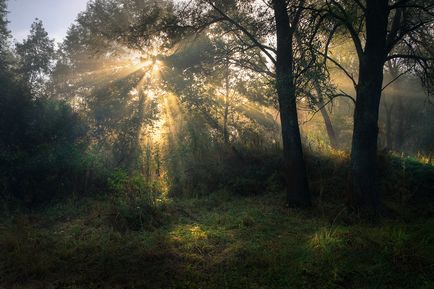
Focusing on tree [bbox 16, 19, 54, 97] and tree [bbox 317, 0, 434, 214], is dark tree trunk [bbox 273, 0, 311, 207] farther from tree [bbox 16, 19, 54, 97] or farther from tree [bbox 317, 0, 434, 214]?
tree [bbox 16, 19, 54, 97]

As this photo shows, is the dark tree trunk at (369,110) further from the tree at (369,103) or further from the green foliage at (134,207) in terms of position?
the green foliage at (134,207)

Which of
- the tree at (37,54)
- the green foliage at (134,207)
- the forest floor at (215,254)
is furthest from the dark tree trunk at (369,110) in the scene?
the tree at (37,54)

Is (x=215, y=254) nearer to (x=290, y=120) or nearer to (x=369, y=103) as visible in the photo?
(x=290, y=120)

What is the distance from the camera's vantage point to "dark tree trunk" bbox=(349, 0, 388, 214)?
8.75 meters

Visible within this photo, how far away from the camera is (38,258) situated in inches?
239

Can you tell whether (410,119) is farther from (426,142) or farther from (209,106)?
(209,106)

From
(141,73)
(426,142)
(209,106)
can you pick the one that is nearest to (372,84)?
(209,106)

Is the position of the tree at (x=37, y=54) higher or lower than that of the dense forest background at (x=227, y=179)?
higher

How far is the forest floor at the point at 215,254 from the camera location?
539cm

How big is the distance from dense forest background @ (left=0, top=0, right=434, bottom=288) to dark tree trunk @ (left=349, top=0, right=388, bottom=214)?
3 centimetres

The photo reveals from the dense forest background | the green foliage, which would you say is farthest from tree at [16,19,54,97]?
the green foliage

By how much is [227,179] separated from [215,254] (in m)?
6.88

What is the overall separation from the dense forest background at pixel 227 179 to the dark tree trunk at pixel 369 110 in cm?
3

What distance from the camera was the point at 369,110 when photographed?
28.8 ft
